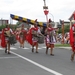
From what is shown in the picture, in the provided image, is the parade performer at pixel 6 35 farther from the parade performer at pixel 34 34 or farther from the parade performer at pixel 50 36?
the parade performer at pixel 50 36

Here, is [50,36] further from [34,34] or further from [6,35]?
[6,35]

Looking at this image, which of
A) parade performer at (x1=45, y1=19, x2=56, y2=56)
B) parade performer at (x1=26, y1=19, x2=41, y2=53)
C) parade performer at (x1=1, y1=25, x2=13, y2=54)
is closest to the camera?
parade performer at (x1=45, y1=19, x2=56, y2=56)

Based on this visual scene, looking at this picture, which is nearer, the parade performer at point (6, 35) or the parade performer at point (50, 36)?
the parade performer at point (50, 36)

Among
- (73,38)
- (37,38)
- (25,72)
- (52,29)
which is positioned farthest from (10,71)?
(37,38)

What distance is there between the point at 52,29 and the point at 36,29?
2.23 m

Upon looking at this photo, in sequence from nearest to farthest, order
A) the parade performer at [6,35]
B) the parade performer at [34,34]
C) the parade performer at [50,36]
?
the parade performer at [50,36], the parade performer at [6,35], the parade performer at [34,34]

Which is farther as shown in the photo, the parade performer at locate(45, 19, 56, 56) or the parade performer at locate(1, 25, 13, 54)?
the parade performer at locate(1, 25, 13, 54)

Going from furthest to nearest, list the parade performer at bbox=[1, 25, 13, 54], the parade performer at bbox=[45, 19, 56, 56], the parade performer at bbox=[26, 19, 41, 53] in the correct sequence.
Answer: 1. the parade performer at bbox=[26, 19, 41, 53]
2. the parade performer at bbox=[1, 25, 13, 54]
3. the parade performer at bbox=[45, 19, 56, 56]

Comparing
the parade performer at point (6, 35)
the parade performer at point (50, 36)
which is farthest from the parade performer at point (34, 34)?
the parade performer at point (50, 36)

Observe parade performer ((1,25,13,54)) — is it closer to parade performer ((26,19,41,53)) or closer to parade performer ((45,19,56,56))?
parade performer ((26,19,41,53))

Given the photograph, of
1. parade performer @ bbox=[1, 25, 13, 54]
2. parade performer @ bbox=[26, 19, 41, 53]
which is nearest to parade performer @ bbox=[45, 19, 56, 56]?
parade performer @ bbox=[26, 19, 41, 53]

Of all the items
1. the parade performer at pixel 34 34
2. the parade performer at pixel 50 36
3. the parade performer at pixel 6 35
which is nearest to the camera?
the parade performer at pixel 50 36

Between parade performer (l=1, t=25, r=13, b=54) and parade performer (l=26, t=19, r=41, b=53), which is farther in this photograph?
parade performer (l=26, t=19, r=41, b=53)

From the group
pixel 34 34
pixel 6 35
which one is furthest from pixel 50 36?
pixel 6 35
